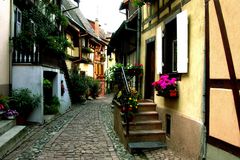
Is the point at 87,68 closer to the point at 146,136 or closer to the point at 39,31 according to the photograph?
the point at 39,31

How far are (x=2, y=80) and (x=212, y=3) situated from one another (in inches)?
327

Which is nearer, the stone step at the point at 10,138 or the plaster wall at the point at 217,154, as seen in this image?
the plaster wall at the point at 217,154

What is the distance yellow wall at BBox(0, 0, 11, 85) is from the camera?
11.7 meters

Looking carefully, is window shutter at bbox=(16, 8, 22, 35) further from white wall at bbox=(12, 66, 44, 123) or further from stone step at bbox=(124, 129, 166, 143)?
stone step at bbox=(124, 129, 166, 143)

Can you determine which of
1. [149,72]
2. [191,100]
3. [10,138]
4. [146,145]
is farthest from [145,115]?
[10,138]

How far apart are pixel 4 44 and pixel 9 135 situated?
431 cm

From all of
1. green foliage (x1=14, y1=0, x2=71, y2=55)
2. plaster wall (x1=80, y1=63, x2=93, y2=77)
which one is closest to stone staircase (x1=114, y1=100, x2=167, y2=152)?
green foliage (x1=14, y1=0, x2=71, y2=55)

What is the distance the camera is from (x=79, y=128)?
11969 millimetres

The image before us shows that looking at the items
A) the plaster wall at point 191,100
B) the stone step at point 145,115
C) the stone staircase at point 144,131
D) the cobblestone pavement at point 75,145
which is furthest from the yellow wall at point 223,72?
the stone step at point 145,115

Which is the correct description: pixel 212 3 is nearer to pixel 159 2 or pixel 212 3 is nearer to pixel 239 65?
pixel 239 65

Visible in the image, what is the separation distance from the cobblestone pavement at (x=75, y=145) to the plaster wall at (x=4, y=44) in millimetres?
1794

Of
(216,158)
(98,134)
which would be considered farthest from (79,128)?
(216,158)

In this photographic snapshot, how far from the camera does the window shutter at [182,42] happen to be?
23.2 feet

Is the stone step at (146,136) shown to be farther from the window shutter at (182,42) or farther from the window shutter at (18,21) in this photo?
the window shutter at (18,21)
